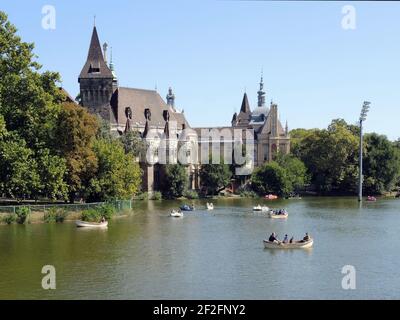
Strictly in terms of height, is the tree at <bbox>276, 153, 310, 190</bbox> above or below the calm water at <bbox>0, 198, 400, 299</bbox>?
above

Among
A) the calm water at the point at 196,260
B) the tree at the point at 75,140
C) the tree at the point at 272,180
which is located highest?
the tree at the point at 75,140

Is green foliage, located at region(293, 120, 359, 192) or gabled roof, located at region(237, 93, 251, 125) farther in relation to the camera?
gabled roof, located at region(237, 93, 251, 125)

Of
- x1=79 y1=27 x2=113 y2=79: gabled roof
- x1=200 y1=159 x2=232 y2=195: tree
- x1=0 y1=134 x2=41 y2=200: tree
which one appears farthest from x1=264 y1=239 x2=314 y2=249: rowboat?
x1=79 y1=27 x2=113 y2=79: gabled roof

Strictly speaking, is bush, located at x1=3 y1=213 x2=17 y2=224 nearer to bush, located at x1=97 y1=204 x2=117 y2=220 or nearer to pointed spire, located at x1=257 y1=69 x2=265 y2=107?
bush, located at x1=97 y1=204 x2=117 y2=220

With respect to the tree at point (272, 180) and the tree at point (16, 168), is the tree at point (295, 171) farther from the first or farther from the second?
the tree at point (16, 168)

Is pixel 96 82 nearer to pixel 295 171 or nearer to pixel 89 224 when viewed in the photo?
pixel 295 171

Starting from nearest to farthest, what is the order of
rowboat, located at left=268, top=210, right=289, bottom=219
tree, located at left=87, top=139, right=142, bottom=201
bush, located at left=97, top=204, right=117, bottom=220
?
bush, located at left=97, top=204, right=117, bottom=220 → tree, located at left=87, top=139, right=142, bottom=201 → rowboat, located at left=268, top=210, right=289, bottom=219

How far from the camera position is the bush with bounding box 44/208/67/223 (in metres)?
55.1

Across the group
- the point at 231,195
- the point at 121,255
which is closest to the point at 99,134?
the point at 231,195

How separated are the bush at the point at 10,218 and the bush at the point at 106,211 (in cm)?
806

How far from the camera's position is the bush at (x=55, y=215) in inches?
2168

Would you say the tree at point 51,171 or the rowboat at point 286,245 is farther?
the tree at point 51,171

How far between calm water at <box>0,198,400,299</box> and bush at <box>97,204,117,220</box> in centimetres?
116

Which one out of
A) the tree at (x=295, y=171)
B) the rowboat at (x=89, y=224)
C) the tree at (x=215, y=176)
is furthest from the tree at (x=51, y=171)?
the tree at (x=295, y=171)
